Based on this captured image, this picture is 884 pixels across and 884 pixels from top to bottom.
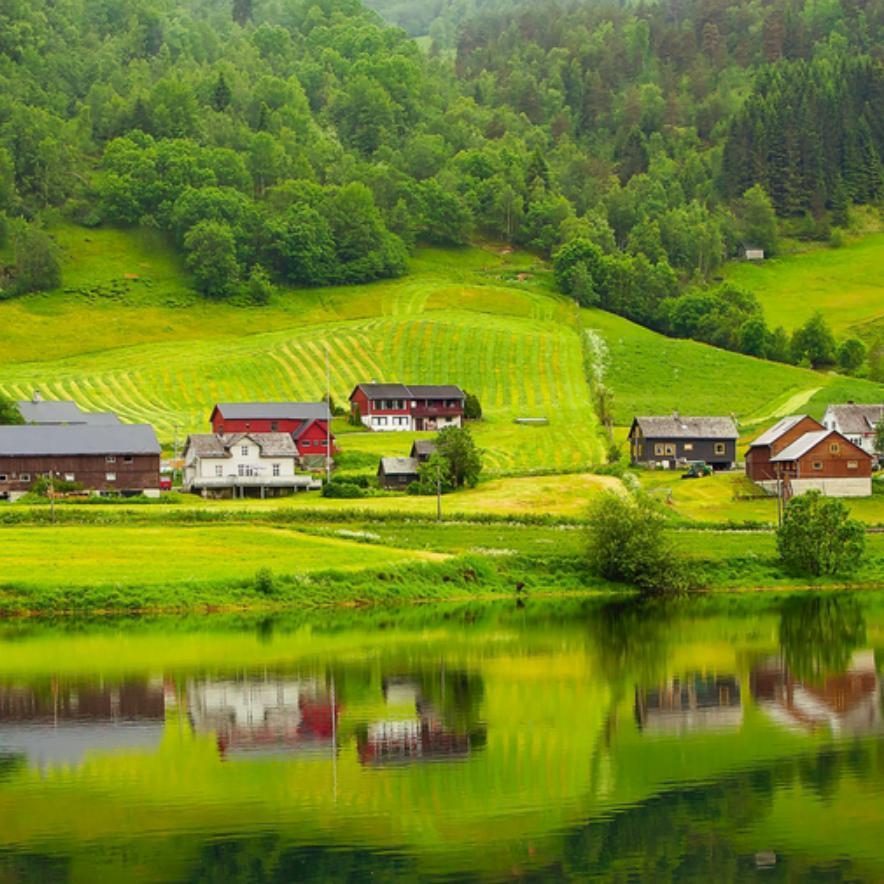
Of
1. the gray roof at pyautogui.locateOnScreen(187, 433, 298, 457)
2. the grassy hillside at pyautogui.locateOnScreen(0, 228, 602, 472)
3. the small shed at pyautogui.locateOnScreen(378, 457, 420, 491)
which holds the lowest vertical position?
the small shed at pyautogui.locateOnScreen(378, 457, 420, 491)

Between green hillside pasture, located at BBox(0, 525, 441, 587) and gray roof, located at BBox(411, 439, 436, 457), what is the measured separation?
2213 cm

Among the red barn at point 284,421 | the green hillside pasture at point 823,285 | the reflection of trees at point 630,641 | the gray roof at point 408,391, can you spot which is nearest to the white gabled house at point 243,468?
the red barn at point 284,421

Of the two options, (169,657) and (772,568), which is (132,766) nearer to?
(169,657)

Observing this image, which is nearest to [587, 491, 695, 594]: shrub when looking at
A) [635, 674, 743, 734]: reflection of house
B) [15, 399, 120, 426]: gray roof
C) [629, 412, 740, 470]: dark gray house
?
[635, 674, 743, 734]: reflection of house

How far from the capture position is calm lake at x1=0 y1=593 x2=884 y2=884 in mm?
32938

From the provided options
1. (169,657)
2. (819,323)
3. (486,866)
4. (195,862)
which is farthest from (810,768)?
(819,323)

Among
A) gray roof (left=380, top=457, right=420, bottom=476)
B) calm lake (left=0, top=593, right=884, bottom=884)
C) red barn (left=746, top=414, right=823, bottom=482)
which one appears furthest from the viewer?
red barn (left=746, top=414, right=823, bottom=482)

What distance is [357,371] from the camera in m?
139

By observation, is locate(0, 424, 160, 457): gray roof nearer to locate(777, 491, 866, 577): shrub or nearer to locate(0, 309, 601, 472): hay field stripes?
locate(0, 309, 601, 472): hay field stripes

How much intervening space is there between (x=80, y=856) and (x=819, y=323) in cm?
12879

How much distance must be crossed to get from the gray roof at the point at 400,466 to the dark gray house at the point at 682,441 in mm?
17137

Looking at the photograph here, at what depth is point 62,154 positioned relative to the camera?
19375cm

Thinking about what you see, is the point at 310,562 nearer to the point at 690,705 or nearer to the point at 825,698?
the point at 690,705

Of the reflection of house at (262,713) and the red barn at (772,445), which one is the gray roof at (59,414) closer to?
the red barn at (772,445)
